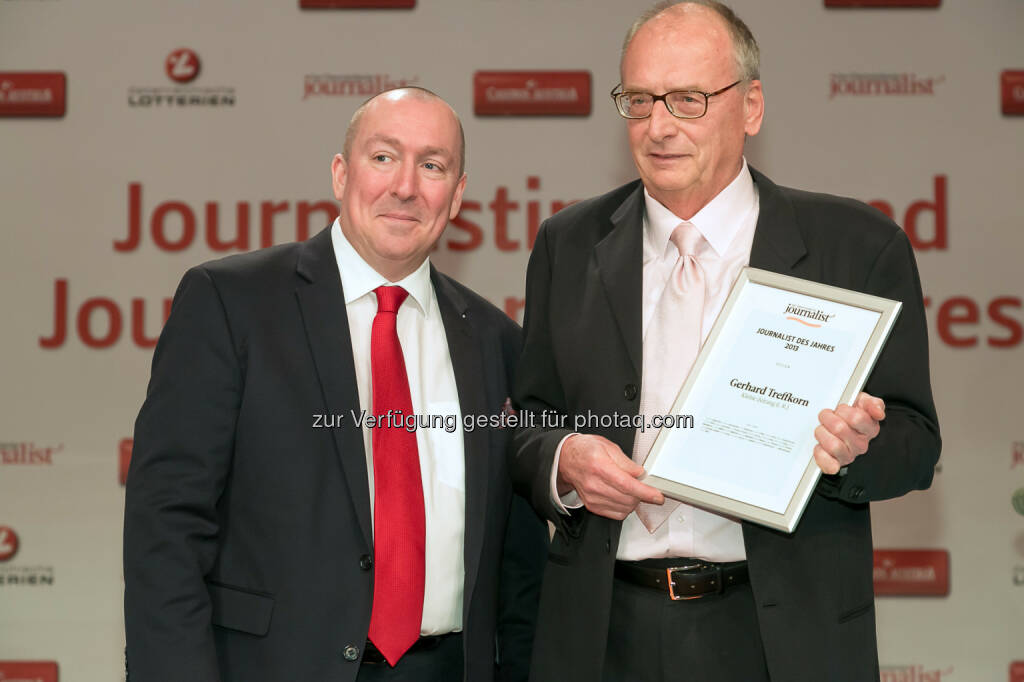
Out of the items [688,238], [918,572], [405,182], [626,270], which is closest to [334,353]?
[405,182]

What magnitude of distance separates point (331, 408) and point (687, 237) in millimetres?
892

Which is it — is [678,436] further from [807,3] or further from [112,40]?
[112,40]

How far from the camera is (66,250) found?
16.5 ft

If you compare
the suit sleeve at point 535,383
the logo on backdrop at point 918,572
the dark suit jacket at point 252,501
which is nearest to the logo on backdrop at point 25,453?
the dark suit jacket at point 252,501

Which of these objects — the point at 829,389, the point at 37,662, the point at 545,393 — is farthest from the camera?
the point at 37,662

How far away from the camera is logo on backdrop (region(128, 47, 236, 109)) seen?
5.03 m

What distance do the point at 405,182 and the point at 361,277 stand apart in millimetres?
261

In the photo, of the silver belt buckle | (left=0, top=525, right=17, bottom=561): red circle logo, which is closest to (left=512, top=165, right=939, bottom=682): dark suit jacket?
the silver belt buckle

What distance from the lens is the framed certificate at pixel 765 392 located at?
183 cm

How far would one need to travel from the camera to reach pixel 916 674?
4.93 metres

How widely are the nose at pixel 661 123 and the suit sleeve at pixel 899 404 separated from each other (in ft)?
1.71

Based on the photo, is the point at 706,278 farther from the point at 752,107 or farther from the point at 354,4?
the point at 354,4

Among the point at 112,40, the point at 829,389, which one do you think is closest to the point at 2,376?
the point at 112,40

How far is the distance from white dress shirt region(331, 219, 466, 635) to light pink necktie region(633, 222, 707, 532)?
0.51m
